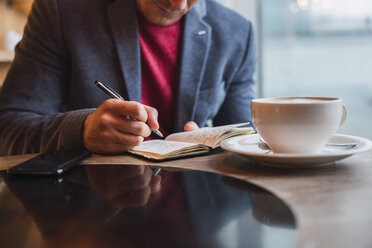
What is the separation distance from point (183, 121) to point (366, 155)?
622 millimetres

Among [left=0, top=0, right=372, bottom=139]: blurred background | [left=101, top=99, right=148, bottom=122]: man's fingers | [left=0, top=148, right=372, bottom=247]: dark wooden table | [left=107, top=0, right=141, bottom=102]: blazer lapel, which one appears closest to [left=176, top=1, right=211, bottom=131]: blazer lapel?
[left=107, top=0, right=141, bottom=102]: blazer lapel

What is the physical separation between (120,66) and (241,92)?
481 millimetres

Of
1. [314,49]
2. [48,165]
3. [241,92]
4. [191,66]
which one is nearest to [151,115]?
[48,165]

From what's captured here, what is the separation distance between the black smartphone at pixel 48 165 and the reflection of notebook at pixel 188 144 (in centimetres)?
13

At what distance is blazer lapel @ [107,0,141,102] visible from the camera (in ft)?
3.70

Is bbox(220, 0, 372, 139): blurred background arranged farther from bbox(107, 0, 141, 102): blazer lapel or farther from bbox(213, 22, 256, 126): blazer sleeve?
bbox(107, 0, 141, 102): blazer lapel

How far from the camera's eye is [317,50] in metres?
2.16

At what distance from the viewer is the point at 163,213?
16.7 inches

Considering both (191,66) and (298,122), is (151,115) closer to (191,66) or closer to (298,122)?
(298,122)

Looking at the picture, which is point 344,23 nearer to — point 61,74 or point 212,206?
point 61,74

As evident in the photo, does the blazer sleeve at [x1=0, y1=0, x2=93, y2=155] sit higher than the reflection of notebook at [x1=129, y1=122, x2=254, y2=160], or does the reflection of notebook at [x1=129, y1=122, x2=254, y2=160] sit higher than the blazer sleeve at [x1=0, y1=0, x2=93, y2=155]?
the blazer sleeve at [x1=0, y1=0, x2=93, y2=155]

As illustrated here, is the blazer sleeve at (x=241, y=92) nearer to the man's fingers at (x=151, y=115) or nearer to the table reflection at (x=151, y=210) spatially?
the man's fingers at (x=151, y=115)

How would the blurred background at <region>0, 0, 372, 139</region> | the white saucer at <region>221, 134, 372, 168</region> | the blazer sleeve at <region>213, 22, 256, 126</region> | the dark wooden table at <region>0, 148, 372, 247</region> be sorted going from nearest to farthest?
the dark wooden table at <region>0, 148, 372, 247</region>
the white saucer at <region>221, 134, 372, 168</region>
the blazer sleeve at <region>213, 22, 256, 126</region>
the blurred background at <region>0, 0, 372, 139</region>

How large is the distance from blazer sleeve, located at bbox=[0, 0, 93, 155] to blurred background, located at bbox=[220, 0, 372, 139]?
1.24 m
